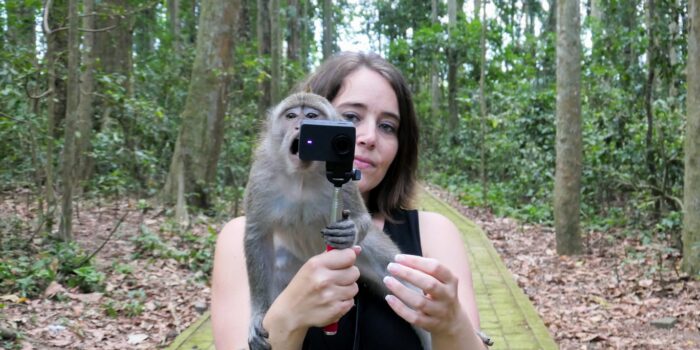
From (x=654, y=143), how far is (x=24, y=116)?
750cm

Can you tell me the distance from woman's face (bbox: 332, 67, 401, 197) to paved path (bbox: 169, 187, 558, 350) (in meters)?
0.90

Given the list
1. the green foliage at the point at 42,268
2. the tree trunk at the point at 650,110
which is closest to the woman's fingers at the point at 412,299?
the green foliage at the point at 42,268

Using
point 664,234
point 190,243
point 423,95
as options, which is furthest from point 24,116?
point 423,95

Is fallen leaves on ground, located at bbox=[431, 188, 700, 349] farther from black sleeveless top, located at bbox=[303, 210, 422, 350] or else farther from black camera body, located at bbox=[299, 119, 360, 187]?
black camera body, located at bbox=[299, 119, 360, 187]

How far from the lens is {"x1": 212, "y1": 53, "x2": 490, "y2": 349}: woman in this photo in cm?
170

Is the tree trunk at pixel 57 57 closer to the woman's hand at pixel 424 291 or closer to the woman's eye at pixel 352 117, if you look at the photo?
the woman's eye at pixel 352 117

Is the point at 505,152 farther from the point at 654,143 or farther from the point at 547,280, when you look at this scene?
the point at 547,280

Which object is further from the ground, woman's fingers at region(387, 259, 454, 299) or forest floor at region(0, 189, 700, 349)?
woman's fingers at region(387, 259, 454, 299)

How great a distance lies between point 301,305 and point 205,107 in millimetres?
7844

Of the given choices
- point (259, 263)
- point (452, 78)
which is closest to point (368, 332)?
point (259, 263)

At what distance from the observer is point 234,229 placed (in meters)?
2.47

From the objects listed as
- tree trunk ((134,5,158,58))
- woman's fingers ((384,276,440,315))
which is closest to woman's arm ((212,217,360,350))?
woman's fingers ((384,276,440,315))

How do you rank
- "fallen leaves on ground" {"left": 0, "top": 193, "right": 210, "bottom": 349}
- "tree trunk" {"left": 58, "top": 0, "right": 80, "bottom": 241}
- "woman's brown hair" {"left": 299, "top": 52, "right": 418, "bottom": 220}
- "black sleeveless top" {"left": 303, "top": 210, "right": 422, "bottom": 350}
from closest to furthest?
1. "black sleeveless top" {"left": 303, "top": 210, "right": 422, "bottom": 350}
2. "woman's brown hair" {"left": 299, "top": 52, "right": 418, "bottom": 220}
3. "fallen leaves on ground" {"left": 0, "top": 193, "right": 210, "bottom": 349}
4. "tree trunk" {"left": 58, "top": 0, "right": 80, "bottom": 241}

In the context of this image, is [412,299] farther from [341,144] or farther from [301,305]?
[341,144]
